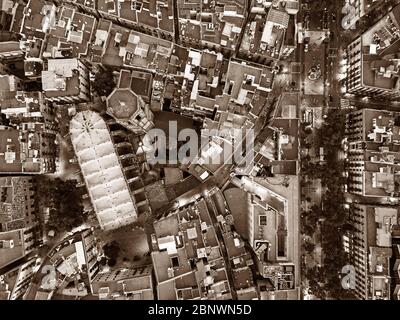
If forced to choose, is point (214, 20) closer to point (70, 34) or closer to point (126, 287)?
point (70, 34)

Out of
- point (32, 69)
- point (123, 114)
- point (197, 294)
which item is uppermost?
point (32, 69)

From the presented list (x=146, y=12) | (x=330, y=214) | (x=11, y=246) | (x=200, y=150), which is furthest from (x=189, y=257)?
(x=146, y=12)

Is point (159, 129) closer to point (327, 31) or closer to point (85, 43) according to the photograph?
point (85, 43)

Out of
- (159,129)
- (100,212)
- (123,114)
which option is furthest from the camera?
(159,129)

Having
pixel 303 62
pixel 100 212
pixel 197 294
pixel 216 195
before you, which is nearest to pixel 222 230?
pixel 216 195

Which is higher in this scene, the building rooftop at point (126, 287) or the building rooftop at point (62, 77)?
the building rooftop at point (62, 77)

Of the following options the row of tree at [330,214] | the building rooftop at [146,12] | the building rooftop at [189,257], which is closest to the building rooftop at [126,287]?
the building rooftop at [189,257]

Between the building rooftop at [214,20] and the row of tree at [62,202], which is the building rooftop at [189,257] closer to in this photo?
the row of tree at [62,202]
